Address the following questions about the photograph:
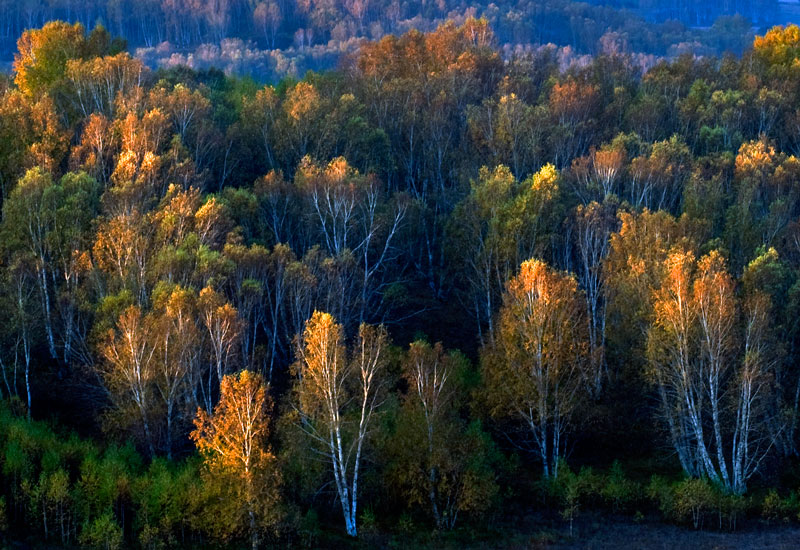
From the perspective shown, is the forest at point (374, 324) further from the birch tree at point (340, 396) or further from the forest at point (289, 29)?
the forest at point (289, 29)

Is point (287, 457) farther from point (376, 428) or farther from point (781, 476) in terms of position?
point (781, 476)

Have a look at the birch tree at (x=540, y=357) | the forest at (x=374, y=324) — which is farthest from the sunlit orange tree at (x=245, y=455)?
the birch tree at (x=540, y=357)

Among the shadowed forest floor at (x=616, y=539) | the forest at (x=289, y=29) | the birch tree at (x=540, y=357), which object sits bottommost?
the shadowed forest floor at (x=616, y=539)

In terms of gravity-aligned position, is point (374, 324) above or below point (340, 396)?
below

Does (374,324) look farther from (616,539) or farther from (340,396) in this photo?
(616,539)

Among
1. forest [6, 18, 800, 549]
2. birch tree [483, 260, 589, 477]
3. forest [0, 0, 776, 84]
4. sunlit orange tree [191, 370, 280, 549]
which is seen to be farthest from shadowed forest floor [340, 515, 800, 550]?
forest [0, 0, 776, 84]

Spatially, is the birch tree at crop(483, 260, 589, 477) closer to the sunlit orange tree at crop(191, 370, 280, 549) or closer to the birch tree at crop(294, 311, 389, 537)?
the birch tree at crop(294, 311, 389, 537)

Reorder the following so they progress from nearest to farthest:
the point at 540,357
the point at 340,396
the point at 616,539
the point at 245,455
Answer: the point at 245,455 < the point at 616,539 < the point at 340,396 < the point at 540,357

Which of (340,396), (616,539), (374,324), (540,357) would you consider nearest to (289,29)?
(374,324)

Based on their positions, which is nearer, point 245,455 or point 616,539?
point 245,455
